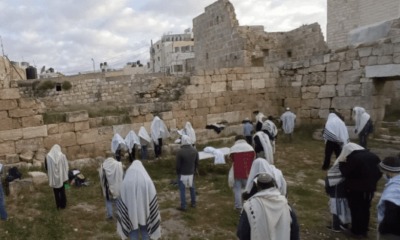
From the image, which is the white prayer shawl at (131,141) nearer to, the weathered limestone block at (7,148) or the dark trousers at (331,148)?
the weathered limestone block at (7,148)

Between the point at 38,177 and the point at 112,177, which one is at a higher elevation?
the point at 112,177

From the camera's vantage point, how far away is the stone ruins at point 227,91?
9.77 metres

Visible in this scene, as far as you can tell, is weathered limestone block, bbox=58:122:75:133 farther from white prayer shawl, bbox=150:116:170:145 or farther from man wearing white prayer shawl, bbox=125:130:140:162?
white prayer shawl, bbox=150:116:170:145

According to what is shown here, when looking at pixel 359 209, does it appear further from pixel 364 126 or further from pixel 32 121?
pixel 32 121

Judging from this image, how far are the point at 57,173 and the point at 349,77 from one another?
1039 centimetres

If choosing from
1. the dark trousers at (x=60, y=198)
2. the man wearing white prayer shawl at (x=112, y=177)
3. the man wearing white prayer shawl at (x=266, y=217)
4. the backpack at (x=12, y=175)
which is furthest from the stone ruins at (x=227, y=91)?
the man wearing white prayer shawl at (x=266, y=217)

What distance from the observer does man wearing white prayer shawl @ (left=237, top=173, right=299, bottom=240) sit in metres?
2.93

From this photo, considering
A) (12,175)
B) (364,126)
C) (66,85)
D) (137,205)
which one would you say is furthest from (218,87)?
(66,85)

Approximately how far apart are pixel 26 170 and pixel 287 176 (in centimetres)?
675

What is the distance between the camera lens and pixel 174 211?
6473 mm

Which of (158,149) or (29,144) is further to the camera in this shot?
(158,149)

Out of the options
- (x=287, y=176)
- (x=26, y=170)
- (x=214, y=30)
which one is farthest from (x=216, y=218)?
(x=214, y=30)

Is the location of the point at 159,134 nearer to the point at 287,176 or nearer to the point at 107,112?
the point at 107,112

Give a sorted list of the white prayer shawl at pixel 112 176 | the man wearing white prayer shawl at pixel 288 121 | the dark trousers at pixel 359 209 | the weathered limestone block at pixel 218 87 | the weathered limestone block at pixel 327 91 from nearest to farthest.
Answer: the dark trousers at pixel 359 209 → the white prayer shawl at pixel 112 176 → the man wearing white prayer shawl at pixel 288 121 → the weathered limestone block at pixel 327 91 → the weathered limestone block at pixel 218 87
